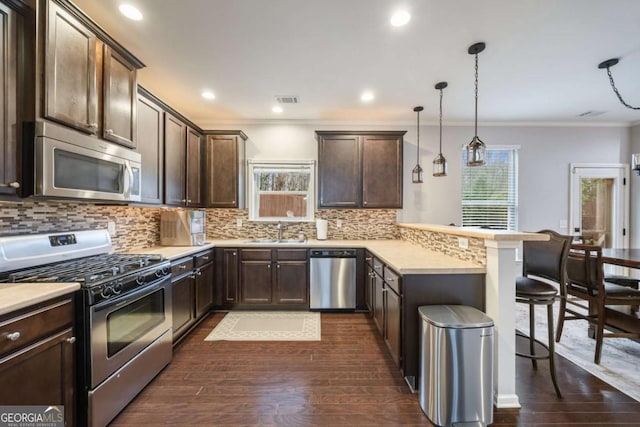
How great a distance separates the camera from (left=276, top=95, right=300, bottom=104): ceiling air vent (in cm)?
338

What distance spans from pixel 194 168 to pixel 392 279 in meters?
2.90

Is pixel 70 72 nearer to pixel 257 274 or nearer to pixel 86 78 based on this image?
pixel 86 78

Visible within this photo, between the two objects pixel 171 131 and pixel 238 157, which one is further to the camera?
pixel 238 157

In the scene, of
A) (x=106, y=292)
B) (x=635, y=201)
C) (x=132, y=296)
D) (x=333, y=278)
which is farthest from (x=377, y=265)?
(x=635, y=201)

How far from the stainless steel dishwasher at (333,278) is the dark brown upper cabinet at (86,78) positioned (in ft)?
7.84

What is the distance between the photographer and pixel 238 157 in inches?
153

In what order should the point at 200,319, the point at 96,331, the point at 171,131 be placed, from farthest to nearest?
1. the point at 200,319
2. the point at 171,131
3. the point at 96,331

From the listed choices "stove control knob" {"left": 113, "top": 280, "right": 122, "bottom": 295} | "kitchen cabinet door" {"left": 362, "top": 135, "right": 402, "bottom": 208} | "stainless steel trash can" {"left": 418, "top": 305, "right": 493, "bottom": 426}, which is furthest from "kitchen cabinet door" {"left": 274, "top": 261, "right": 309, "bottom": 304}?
"stainless steel trash can" {"left": 418, "top": 305, "right": 493, "bottom": 426}

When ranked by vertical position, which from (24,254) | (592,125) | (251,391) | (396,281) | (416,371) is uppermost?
(592,125)

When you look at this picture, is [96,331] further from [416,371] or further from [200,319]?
[416,371]

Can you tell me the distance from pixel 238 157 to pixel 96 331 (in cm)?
275

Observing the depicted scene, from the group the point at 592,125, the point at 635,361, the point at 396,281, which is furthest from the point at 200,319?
the point at 592,125

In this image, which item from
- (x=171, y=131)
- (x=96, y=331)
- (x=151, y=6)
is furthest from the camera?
(x=171, y=131)

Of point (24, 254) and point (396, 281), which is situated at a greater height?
point (24, 254)
